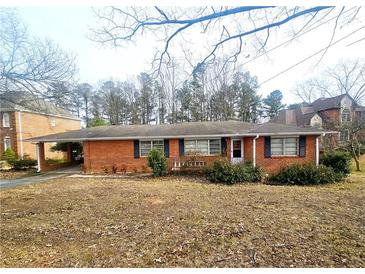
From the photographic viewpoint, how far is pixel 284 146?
1166 cm

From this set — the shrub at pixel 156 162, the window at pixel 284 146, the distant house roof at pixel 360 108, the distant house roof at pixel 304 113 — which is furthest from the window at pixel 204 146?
the distant house roof at pixel 304 113

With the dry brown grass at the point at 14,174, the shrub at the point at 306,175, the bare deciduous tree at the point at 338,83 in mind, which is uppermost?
the bare deciduous tree at the point at 338,83

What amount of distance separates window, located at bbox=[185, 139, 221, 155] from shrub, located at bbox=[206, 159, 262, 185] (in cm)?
245

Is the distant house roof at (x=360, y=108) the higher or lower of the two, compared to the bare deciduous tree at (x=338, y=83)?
lower

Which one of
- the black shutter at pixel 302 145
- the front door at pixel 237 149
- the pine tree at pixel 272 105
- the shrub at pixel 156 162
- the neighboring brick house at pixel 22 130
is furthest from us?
the pine tree at pixel 272 105

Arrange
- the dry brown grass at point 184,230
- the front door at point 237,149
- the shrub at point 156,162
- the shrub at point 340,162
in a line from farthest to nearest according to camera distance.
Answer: the front door at point 237,149 < the shrub at point 156,162 < the shrub at point 340,162 < the dry brown grass at point 184,230

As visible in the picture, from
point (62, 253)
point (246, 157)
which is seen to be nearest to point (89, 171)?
point (246, 157)

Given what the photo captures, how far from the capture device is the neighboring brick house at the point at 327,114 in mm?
15977

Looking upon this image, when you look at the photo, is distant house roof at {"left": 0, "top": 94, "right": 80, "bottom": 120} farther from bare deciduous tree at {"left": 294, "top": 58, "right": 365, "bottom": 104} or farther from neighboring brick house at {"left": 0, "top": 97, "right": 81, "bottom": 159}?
bare deciduous tree at {"left": 294, "top": 58, "right": 365, "bottom": 104}

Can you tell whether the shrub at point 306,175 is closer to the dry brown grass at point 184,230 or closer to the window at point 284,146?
the dry brown grass at point 184,230

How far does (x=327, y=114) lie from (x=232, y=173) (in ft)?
65.6

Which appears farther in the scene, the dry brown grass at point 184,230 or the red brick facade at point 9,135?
the red brick facade at point 9,135

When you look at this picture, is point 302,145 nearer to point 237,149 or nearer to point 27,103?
point 237,149

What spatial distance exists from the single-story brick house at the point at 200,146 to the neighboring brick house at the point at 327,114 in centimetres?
600
